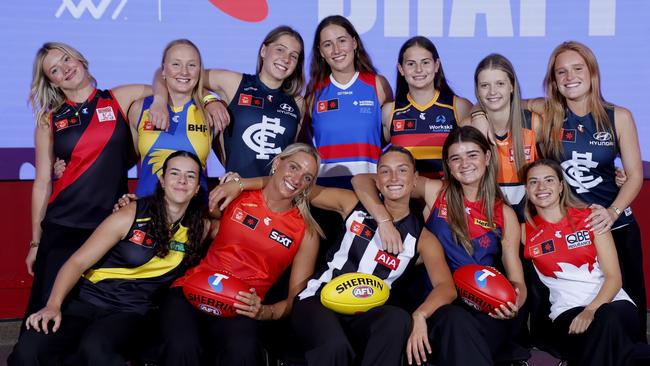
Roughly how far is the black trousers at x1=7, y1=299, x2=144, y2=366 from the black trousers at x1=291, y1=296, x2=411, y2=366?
643 millimetres

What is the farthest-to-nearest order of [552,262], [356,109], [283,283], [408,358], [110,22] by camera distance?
[110,22] → [356,109] → [283,283] → [552,262] → [408,358]

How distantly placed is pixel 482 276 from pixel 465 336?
23cm

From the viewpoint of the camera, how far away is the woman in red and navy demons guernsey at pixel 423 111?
3.64 m

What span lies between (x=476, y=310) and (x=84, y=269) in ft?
5.01

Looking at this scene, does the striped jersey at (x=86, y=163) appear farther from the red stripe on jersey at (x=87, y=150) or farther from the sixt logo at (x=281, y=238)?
the sixt logo at (x=281, y=238)

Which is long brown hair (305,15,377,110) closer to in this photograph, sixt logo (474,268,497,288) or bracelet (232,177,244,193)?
bracelet (232,177,244,193)

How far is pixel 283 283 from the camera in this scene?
3.49 metres

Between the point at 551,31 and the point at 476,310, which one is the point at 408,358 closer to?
the point at 476,310

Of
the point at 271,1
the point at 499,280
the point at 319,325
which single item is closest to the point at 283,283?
the point at 319,325

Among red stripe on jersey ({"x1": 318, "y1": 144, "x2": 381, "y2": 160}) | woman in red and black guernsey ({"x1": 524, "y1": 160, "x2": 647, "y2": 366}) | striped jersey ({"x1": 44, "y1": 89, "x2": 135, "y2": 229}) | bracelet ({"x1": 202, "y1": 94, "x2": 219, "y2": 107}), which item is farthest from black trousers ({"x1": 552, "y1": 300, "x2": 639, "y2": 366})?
striped jersey ({"x1": 44, "y1": 89, "x2": 135, "y2": 229})

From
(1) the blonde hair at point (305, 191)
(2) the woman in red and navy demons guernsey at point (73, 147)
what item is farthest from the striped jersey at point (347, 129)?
(2) the woman in red and navy demons guernsey at point (73, 147)

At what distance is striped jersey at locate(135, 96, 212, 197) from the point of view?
11.4 feet

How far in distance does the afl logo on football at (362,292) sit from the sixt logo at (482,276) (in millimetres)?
390

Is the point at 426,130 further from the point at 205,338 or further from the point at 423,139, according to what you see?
the point at 205,338
